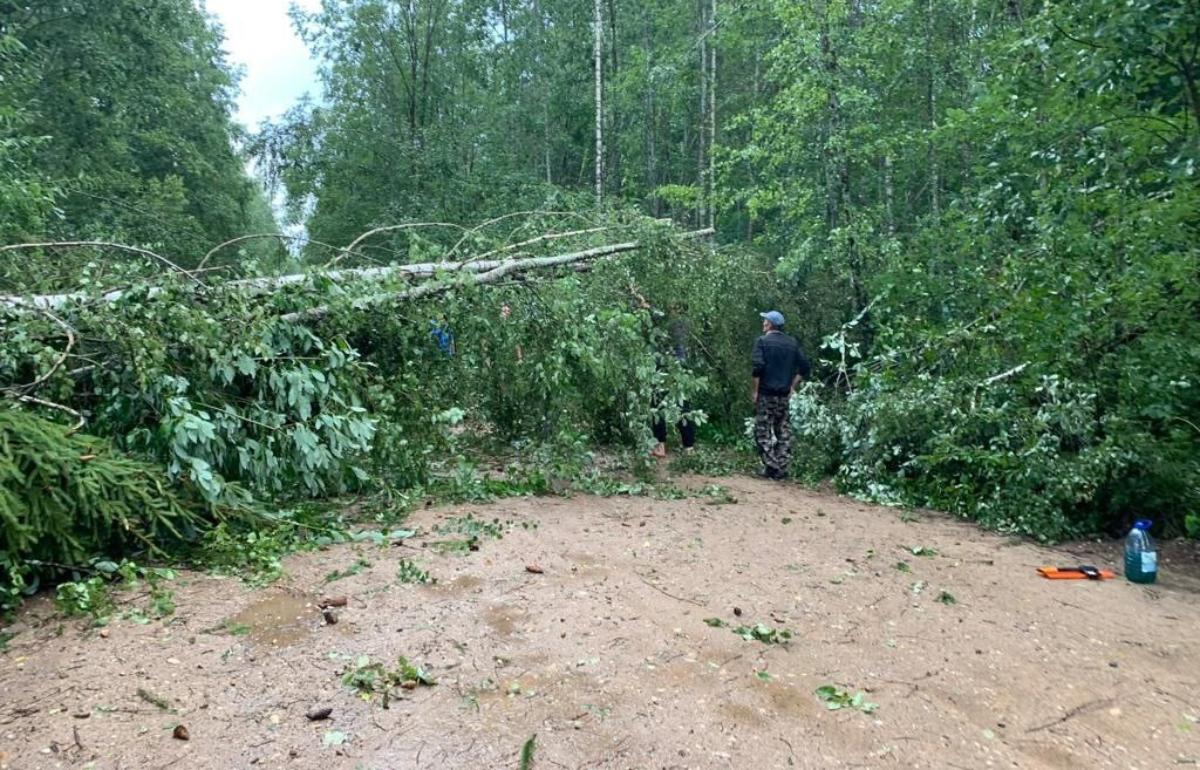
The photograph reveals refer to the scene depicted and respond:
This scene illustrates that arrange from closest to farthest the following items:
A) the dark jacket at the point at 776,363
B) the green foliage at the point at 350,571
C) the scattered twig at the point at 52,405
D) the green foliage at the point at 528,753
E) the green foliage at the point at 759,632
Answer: the green foliage at the point at 528,753, the green foliage at the point at 759,632, the scattered twig at the point at 52,405, the green foliage at the point at 350,571, the dark jacket at the point at 776,363

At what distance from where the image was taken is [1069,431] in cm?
530

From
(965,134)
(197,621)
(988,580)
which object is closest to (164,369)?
(197,621)

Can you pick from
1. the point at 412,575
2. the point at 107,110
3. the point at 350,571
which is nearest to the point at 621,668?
the point at 412,575

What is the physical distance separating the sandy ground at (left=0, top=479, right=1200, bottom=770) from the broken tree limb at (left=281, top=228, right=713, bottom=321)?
164 cm

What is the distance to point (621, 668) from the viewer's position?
2.82m

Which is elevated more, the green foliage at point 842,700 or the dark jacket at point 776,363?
the dark jacket at point 776,363

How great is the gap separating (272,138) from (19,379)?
614 inches

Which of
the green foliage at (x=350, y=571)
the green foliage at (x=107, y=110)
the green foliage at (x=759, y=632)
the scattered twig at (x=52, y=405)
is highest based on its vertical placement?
the green foliage at (x=107, y=110)

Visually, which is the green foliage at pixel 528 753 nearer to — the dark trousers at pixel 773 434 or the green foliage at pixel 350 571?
the green foliage at pixel 350 571

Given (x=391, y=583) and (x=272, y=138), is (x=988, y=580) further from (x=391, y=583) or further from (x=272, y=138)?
(x=272, y=138)

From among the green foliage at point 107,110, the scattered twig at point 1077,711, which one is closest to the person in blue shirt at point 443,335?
the scattered twig at point 1077,711

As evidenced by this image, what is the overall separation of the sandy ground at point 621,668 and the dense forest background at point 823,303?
0.87 metres

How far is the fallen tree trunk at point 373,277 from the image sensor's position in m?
3.97

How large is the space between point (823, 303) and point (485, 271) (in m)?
4.69
